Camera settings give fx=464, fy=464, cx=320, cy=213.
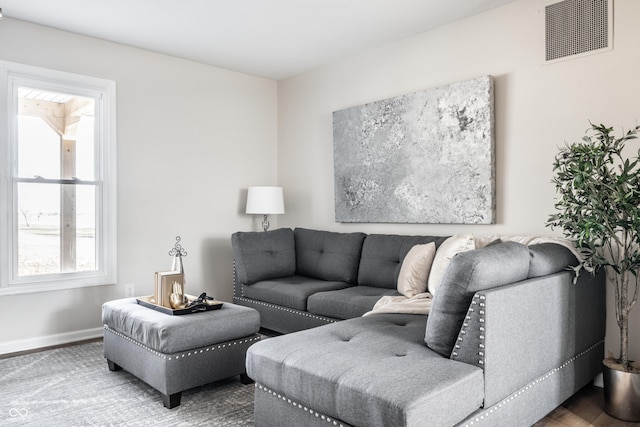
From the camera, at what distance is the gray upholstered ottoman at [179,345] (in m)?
2.58

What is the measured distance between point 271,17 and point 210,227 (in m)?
2.18

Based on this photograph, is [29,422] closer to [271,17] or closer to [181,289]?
[181,289]

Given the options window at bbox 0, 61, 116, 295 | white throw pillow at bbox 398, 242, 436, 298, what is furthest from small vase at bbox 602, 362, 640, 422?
window at bbox 0, 61, 116, 295

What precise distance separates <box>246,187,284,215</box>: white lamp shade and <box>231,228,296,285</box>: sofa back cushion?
31 centimetres

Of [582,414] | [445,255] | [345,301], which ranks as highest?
[445,255]

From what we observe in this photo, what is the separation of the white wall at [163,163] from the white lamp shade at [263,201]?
35 cm

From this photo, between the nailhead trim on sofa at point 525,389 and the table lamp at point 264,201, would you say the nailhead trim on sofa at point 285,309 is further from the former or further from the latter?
the nailhead trim on sofa at point 525,389

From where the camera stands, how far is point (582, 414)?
247 centimetres

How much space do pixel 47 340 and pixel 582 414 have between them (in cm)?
382

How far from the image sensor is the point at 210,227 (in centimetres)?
480

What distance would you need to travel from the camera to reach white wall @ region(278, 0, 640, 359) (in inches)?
113

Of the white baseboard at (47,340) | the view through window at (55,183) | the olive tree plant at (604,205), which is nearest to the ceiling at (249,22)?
the view through window at (55,183)

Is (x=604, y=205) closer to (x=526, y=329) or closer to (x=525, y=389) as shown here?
(x=526, y=329)

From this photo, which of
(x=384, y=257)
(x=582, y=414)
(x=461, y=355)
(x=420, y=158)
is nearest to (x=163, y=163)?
(x=384, y=257)
